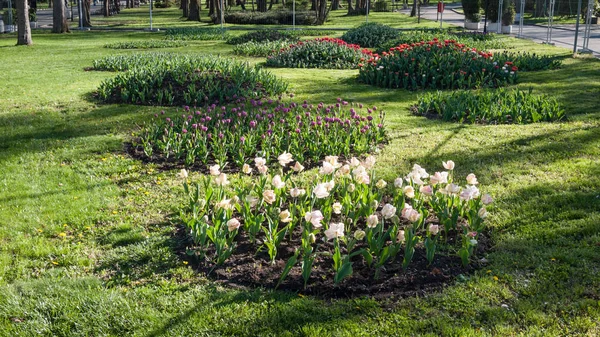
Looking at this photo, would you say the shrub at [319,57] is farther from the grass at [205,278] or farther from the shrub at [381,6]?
the shrub at [381,6]

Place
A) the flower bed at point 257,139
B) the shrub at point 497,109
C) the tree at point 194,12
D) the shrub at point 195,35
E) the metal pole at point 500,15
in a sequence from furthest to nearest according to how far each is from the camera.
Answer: the tree at point 194,12 < the metal pole at point 500,15 < the shrub at point 195,35 < the shrub at point 497,109 < the flower bed at point 257,139

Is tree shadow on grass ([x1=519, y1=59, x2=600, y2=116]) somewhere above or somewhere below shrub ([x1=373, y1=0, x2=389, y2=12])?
below

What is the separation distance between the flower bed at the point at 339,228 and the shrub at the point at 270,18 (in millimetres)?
30681

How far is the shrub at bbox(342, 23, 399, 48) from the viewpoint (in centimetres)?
2019

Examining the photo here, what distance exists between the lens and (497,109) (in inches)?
339

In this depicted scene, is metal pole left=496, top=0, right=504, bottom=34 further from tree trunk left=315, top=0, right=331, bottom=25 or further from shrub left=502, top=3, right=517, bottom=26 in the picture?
tree trunk left=315, top=0, right=331, bottom=25

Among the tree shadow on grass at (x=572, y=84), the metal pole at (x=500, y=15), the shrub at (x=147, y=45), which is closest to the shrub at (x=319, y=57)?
the tree shadow on grass at (x=572, y=84)

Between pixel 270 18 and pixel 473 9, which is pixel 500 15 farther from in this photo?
pixel 270 18

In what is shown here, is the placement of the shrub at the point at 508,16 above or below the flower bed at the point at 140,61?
above

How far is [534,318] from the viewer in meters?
3.48

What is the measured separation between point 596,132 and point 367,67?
5769 mm

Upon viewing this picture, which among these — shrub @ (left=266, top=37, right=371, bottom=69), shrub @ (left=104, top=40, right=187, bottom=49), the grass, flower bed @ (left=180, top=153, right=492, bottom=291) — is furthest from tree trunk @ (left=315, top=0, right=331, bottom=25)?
flower bed @ (left=180, top=153, right=492, bottom=291)

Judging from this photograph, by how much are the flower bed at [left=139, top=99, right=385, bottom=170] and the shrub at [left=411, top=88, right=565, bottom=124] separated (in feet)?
5.30

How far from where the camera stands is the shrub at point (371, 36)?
2019cm
